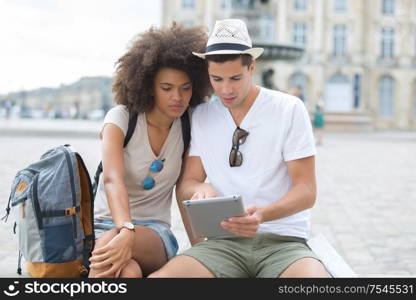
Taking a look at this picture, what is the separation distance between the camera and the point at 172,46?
357cm

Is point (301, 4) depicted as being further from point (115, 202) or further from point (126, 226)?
point (126, 226)

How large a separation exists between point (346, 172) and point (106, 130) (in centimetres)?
1004

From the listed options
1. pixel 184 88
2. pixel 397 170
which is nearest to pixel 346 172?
pixel 397 170

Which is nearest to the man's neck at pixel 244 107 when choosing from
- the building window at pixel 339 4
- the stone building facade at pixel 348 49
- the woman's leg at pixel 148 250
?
the woman's leg at pixel 148 250

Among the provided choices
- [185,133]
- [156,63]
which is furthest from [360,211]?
[156,63]

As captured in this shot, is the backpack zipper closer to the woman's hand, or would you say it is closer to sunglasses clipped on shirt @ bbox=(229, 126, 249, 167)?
the woman's hand

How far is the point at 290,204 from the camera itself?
3.27m

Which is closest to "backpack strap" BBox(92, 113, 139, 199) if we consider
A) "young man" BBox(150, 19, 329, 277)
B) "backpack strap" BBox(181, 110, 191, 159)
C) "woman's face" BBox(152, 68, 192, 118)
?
"woman's face" BBox(152, 68, 192, 118)

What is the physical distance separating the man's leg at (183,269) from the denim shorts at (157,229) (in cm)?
31

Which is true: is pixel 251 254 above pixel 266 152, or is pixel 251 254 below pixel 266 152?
below

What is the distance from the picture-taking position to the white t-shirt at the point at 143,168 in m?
3.61

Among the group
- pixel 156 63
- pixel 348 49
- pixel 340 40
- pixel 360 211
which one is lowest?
pixel 348 49

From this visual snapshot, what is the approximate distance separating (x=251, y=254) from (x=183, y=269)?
391 millimetres

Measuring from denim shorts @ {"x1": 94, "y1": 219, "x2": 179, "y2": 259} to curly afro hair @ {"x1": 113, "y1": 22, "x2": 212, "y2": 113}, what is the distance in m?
0.61
